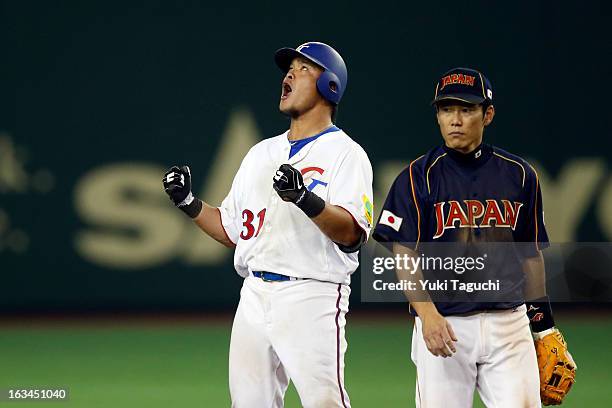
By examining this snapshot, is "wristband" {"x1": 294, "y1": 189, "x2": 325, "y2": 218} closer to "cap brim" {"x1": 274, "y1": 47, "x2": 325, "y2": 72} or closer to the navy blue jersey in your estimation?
the navy blue jersey

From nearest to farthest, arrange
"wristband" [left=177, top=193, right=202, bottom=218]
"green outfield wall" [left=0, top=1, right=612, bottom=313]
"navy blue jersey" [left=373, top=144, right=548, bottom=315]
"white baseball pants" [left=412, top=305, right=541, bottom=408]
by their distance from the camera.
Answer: "white baseball pants" [left=412, top=305, right=541, bottom=408], "navy blue jersey" [left=373, top=144, right=548, bottom=315], "wristband" [left=177, top=193, right=202, bottom=218], "green outfield wall" [left=0, top=1, right=612, bottom=313]

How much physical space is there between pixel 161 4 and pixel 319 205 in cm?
830

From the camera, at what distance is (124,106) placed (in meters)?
13.0

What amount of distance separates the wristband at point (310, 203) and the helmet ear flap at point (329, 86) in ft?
2.53

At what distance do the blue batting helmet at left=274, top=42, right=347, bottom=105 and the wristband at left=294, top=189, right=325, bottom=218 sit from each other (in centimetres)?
79

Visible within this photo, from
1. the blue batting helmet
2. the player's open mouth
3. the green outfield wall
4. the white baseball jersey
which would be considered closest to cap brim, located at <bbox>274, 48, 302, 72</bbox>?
the blue batting helmet

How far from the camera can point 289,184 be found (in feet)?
16.7

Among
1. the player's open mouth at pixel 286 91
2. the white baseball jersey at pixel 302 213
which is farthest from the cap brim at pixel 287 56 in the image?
the white baseball jersey at pixel 302 213

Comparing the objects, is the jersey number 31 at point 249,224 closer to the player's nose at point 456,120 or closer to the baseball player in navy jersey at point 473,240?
the baseball player in navy jersey at point 473,240

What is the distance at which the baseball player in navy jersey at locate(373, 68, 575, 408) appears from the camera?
17.1ft

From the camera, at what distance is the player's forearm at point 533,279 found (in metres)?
5.39

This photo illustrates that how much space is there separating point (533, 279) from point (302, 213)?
47.3 inches

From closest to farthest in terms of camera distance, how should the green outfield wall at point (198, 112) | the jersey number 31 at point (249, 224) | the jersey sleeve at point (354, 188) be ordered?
the jersey sleeve at point (354, 188), the jersey number 31 at point (249, 224), the green outfield wall at point (198, 112)

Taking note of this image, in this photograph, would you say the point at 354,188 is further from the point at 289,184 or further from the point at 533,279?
the point at 533,279
